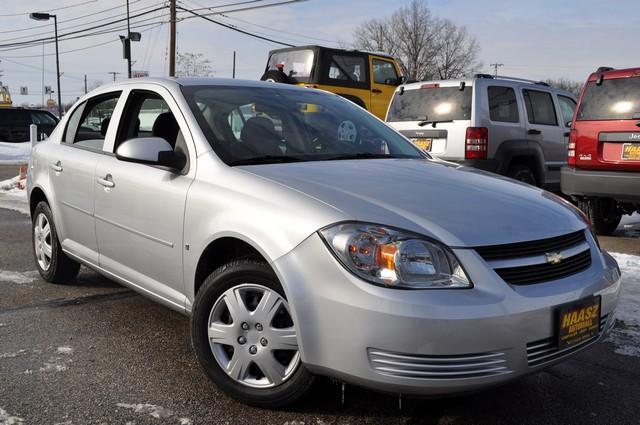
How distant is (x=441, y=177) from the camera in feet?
10.8

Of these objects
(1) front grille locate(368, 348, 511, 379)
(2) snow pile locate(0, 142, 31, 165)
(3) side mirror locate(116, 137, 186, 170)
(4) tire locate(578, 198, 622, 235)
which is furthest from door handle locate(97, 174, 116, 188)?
(2) snow pile locate(0, 142, 31, 165)

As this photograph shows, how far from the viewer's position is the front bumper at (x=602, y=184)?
654 cm

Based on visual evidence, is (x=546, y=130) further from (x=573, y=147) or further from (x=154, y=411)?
(x=154, y=411)

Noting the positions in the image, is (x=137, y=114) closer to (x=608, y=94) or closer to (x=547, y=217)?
(x=547, y=217)

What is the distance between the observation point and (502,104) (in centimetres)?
836

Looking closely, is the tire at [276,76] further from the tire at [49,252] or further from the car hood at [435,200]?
the car hood at [435,200]

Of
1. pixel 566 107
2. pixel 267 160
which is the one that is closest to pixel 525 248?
pixel 267 160

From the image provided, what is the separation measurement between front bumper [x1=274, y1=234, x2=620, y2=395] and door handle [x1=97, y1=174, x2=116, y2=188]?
68.8 inches

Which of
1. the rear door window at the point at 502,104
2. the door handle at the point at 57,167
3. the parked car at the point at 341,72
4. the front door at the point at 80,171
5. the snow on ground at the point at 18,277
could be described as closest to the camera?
the front door at the point at 80,171

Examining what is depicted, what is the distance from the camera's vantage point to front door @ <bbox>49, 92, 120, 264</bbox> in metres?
4.18

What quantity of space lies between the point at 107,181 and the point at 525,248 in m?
2.49

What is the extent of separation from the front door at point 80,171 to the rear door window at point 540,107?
605 centimetres

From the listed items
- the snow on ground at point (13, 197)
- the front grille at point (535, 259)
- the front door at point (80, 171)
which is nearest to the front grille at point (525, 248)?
the front grille at point (535, 259)

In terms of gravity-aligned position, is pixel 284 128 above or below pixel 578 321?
above
